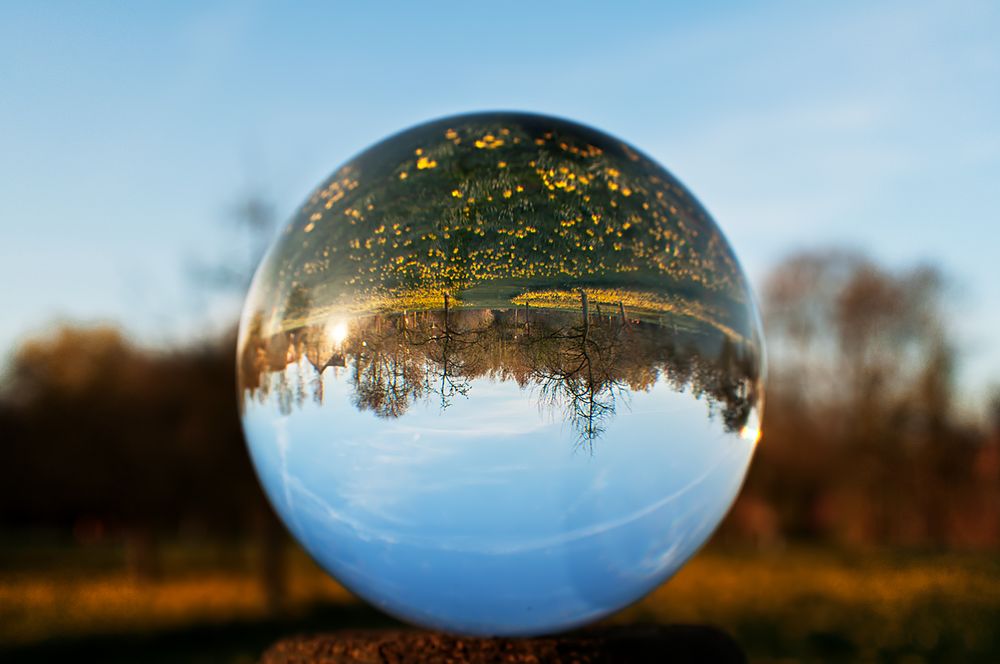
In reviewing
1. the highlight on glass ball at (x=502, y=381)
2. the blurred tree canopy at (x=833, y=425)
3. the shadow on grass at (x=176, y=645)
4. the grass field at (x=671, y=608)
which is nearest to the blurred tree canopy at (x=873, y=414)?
the blurred tree canopy at (x=833, y=425)

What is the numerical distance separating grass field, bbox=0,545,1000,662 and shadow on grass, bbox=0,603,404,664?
0.7 inches

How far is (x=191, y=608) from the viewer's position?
15047 mm

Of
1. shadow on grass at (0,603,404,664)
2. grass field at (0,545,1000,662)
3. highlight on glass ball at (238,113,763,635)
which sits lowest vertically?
grass field at (0,545,1000,662)

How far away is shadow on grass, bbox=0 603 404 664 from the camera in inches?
426

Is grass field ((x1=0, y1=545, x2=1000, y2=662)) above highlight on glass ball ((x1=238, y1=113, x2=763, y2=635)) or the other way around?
the other way around

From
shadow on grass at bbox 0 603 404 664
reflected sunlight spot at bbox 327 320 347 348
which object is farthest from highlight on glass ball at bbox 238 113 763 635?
shadow on grass at bbox 0 603 404 664

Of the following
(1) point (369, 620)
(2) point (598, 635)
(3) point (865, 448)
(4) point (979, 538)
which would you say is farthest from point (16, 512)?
(4) point (979, 538)

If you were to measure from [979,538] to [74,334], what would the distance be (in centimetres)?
3540

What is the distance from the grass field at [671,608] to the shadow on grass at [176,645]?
0.02 metres

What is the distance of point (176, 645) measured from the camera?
11.6 meters

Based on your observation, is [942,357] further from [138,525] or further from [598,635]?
[598,635]

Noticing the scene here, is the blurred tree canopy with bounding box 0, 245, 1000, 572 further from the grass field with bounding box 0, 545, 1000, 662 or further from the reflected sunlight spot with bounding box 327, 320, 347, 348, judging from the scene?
the reflected sunlight spot with bounding box 327, 320, 347, 348

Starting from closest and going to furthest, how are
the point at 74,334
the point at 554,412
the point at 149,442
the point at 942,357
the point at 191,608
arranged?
1. the point at 554,412
2. the point at 191,608
3. the point at 149,442
4. the point at 942,357
5. the point at 74,334

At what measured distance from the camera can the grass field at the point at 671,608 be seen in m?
11.5
